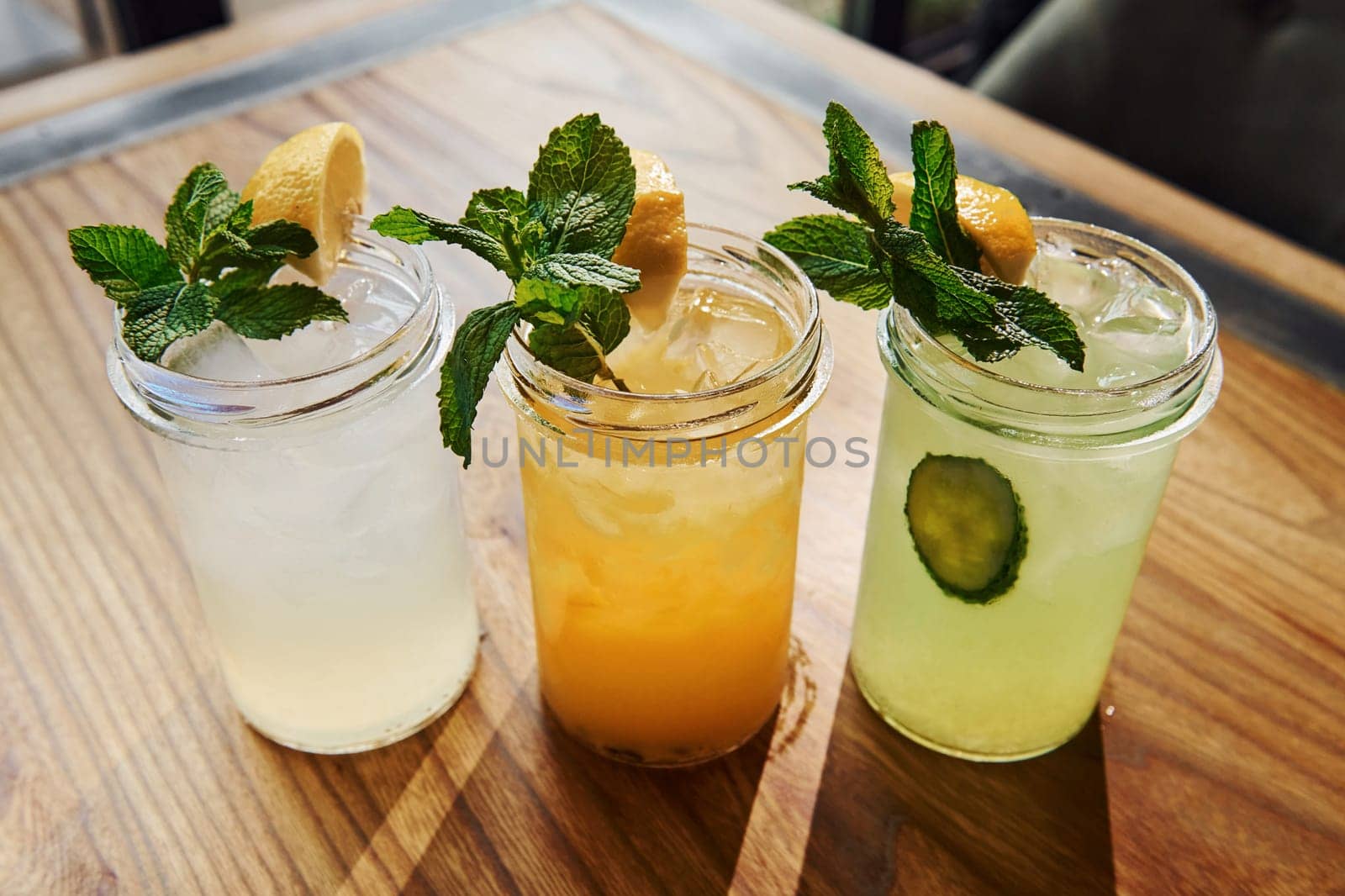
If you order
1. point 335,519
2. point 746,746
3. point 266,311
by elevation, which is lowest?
point 746,746

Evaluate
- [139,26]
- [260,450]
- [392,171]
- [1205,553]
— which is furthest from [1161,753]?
[139,26]

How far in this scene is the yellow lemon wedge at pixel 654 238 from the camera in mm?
642

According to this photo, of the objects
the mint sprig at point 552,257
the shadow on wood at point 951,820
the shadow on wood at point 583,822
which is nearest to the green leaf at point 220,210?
the mint sprig at point 552,257

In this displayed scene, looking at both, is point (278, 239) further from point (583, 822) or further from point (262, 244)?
point (583, 822)

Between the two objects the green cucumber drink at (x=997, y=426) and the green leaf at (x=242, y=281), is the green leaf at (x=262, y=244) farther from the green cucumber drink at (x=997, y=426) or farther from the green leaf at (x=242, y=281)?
the green cucumber drink at (x=997, y=426)

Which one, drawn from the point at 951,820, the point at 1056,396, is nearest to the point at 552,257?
the point at 1056,396

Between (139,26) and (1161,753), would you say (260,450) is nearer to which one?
(1161,753)

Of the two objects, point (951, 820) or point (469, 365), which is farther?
point (951, 820)

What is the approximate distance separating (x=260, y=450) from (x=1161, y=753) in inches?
22.5

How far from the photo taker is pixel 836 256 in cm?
72

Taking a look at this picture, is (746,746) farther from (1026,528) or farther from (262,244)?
(262,244)

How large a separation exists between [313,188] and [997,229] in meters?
0.37

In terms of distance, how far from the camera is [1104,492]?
0.68 meters

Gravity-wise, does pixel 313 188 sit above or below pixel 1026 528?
above
